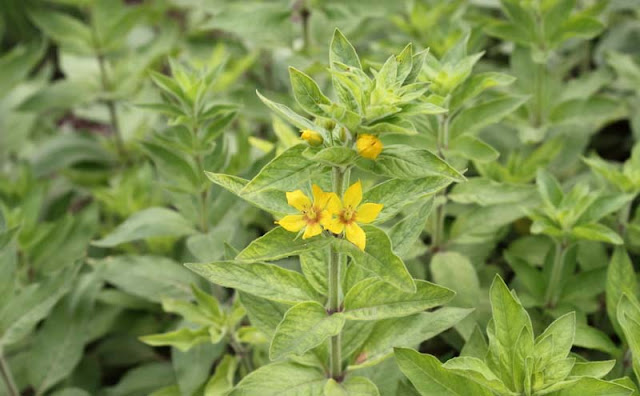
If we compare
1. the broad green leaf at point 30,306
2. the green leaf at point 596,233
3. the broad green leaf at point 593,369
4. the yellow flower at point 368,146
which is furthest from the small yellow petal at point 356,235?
the broad green leaf at point 30,306

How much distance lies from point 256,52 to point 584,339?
131 centimetres

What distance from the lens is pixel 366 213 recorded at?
1.00 meters

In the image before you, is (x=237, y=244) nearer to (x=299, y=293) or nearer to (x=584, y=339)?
(x=299, y=293)

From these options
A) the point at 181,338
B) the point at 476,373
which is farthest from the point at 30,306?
the point at 476,373

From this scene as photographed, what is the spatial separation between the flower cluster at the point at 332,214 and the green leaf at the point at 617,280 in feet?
2.04

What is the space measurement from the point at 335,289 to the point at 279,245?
0.15m

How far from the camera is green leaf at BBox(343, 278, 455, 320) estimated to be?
108 centimetres

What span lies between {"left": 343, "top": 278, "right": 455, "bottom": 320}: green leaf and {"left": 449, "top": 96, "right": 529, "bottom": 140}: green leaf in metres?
0.49

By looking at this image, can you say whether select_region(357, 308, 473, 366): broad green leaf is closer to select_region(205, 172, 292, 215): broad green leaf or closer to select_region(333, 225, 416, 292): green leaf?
select_region(333, 225, 416, 292): green leaf

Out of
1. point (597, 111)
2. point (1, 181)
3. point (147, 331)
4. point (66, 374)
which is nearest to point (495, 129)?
A: point (597, 111)

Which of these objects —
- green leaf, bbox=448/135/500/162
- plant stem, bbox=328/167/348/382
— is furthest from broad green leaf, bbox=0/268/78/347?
green leaf, bbox=448/135/500/162

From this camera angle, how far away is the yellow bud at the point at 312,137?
0.95 meters

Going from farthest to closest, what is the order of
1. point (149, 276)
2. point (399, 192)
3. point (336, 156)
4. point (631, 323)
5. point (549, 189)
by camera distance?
point (149, 276) < point (549, 189) < point (631, 323) < point (399, 192) < point (336, 156)

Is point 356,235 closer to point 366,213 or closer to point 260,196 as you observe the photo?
point 366,213
